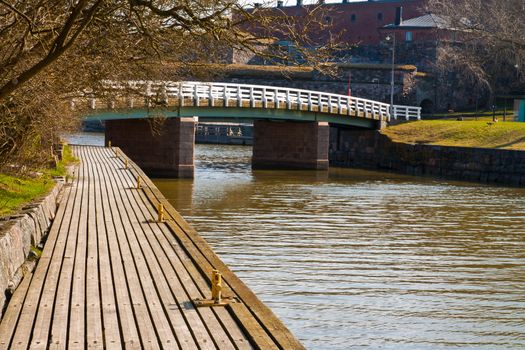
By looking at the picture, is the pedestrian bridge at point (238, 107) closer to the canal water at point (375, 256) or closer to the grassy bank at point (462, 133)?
the grassy bank at point (462, 133)

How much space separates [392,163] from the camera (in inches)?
1969

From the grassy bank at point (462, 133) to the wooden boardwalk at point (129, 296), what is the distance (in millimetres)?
32238

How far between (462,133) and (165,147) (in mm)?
16774

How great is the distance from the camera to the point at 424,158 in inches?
1879

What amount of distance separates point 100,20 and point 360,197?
20.5 metres

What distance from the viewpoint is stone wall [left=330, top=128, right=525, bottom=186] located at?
140 ft

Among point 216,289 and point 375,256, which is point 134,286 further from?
point 375,256

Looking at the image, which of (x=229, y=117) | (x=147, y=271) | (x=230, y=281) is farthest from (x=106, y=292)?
(x=229, y=117)

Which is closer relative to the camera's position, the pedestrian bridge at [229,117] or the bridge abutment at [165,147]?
the pedestrian bridge at [229,117]

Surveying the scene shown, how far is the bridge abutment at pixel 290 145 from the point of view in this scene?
47.7 meters

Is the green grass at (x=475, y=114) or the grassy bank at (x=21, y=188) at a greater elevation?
the green grass at (x=475, y=114)

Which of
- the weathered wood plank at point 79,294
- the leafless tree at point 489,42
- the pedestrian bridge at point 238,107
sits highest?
the leafless tree at point 489,42

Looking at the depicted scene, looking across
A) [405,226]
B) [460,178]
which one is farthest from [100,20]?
[460,178]

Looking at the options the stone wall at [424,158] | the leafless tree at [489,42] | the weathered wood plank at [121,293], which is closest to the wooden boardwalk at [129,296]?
the weathered wood plank at [121,293]
